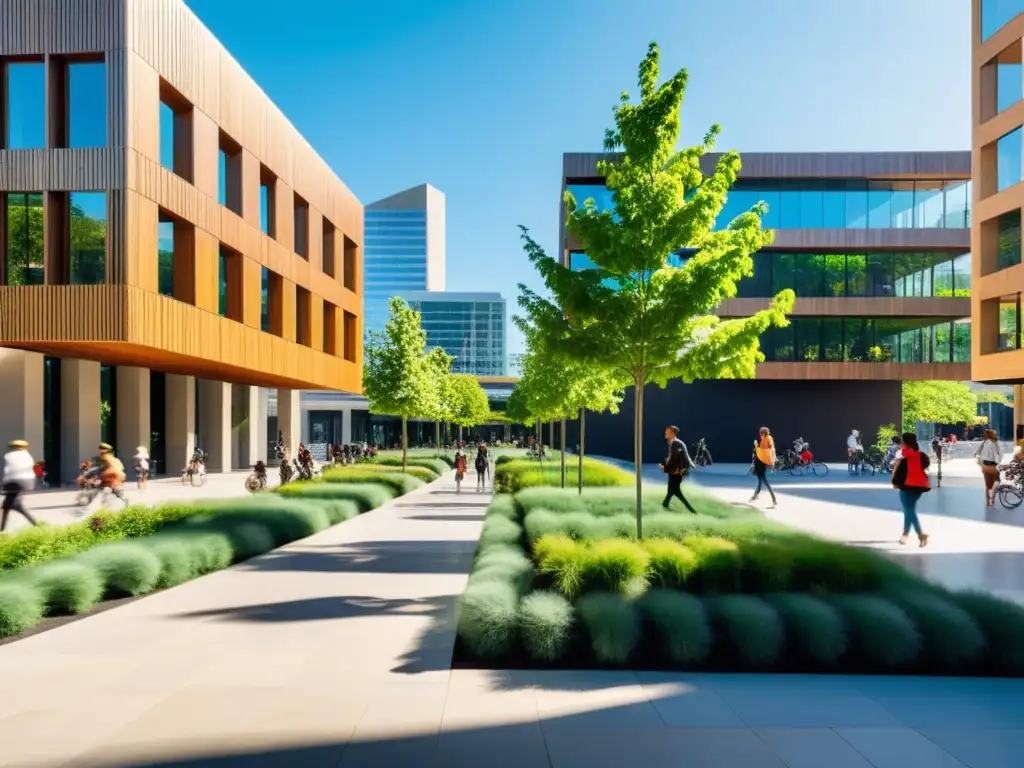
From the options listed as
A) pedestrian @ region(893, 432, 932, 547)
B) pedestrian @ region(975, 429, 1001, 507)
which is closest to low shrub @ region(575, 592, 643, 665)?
pedestrian @ region(893, 432, 932, 547)

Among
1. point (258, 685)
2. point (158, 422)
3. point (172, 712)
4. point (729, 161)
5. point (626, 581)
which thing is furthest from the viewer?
point (158, 422)

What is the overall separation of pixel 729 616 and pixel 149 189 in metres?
22.4

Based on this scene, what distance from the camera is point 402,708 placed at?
5094 mm

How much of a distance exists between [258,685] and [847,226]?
39849 mm

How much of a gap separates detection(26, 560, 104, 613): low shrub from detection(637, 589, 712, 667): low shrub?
221 inches

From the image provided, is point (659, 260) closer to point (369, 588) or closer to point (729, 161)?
point (729, 161)

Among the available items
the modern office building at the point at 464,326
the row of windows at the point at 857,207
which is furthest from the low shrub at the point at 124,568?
the modern office building at the point at 464,326

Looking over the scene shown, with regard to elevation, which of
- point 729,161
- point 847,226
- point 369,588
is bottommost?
point 369,588

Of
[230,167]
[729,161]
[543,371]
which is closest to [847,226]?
[543,371]

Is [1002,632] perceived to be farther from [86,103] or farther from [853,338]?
[853,338]

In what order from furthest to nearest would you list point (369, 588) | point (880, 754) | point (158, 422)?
point (158, 422)
point (369, 588)
point (880, 754)

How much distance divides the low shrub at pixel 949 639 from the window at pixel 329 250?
124 ft

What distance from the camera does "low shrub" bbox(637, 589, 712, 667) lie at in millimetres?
6078

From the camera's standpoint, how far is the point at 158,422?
33562 millimetres
